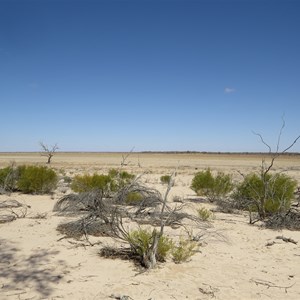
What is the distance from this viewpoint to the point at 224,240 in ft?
24.2

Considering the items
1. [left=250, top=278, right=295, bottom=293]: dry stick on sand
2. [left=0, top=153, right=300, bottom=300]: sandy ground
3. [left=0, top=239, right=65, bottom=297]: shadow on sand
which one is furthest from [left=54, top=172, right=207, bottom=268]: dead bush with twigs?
[left=250, top=278, right=295, bottom=293]: dry stick on sand

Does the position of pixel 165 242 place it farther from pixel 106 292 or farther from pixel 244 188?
pixel 244 188

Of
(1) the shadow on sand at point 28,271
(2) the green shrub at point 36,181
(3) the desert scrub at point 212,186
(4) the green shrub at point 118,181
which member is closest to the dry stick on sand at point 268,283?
(1) the shadow on sand at point 28,271

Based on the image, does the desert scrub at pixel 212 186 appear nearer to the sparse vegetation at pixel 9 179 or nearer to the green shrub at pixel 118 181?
the green shrub at pixel 118 181

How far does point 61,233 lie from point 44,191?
21.7ft

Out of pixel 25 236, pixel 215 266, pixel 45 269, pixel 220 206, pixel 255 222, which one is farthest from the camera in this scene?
pixel 220 206

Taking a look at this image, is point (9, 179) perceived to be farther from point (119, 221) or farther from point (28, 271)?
point (28, 271)

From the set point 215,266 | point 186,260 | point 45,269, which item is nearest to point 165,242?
point 186,260

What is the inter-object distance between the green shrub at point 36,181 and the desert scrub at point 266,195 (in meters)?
6.79

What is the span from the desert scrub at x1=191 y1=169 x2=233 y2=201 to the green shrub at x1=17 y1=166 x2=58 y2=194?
5.47m

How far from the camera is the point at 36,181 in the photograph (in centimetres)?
1341

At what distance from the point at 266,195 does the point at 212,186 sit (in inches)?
134

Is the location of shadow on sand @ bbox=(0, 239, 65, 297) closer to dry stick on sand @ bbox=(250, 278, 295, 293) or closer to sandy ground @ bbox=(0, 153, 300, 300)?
sandy ground @ bbox=(0, 153, 300, 300)

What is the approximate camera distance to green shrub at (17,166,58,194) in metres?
13.4
